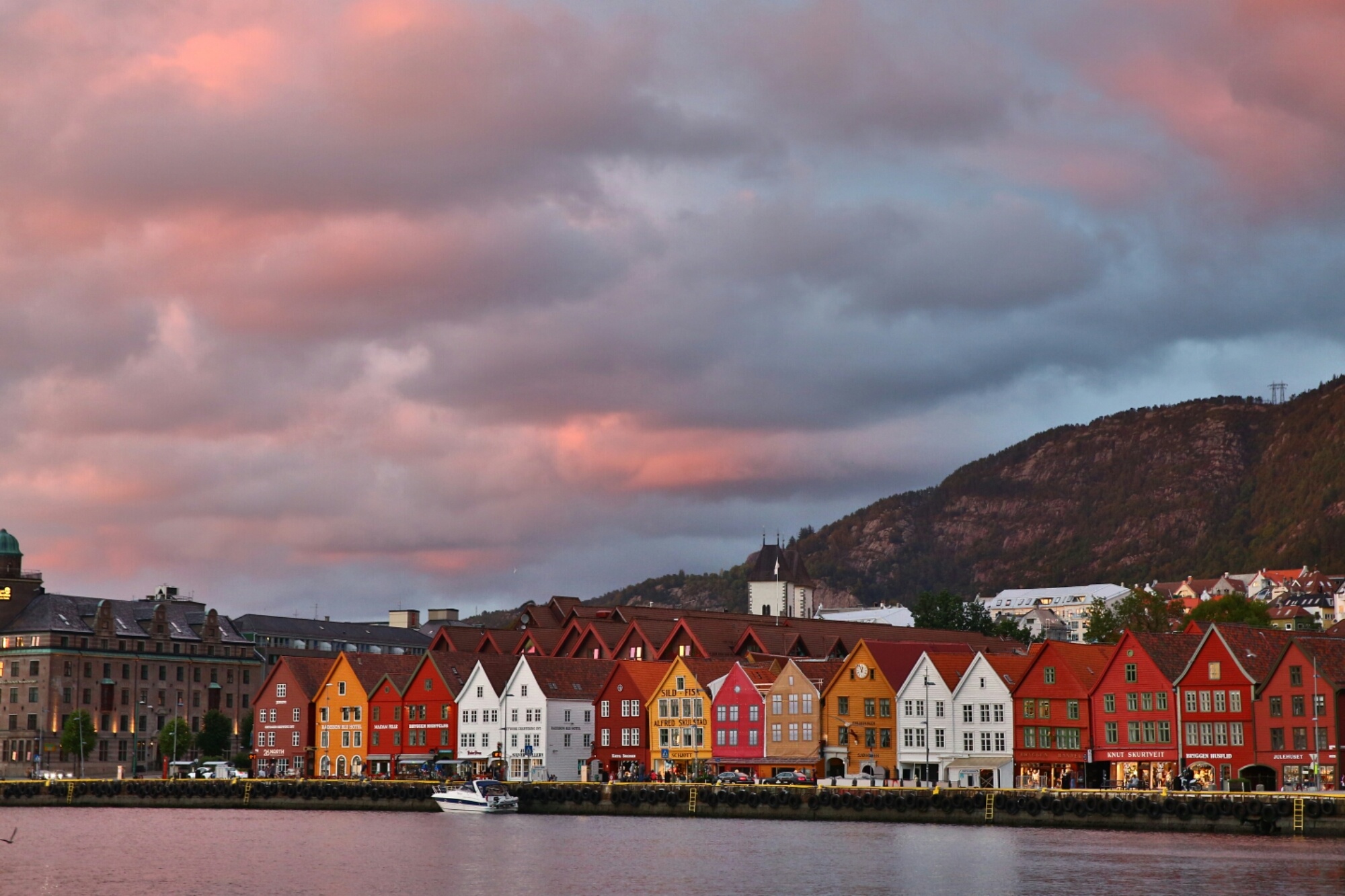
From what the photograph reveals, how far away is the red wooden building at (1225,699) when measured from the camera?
105938 mm

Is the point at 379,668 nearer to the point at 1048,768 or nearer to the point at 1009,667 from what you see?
the point at 1009,667

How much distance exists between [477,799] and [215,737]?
7279 centimetres

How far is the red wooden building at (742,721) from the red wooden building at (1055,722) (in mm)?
20366

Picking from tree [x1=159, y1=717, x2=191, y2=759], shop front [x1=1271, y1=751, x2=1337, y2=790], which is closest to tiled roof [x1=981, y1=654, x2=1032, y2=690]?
shop front [x1=1271, y1=751, x2=1337, y2=790]

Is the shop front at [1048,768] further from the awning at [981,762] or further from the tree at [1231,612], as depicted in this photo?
the tree at [1231,612]

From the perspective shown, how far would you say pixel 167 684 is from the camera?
193375 millimetres

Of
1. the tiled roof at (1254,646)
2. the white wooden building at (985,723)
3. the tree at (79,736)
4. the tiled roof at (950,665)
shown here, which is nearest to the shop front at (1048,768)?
the white wooden building at (985,723)

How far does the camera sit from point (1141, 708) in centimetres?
11225

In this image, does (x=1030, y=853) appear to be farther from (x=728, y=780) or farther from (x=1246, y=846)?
(x=728, y=780)

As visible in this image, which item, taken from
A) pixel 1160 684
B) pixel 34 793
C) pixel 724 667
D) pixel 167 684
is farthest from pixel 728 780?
pixel 167 684

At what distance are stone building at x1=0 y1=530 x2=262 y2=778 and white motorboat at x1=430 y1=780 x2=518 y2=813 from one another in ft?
221

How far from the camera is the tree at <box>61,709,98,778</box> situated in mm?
171000

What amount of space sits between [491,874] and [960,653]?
5806 centimetres

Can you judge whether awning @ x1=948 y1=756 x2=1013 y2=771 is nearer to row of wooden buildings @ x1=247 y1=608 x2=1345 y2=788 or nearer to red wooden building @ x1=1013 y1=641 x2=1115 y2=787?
row of wooden buildings @ x1=247 y1=608 x2=1345 y2=788
